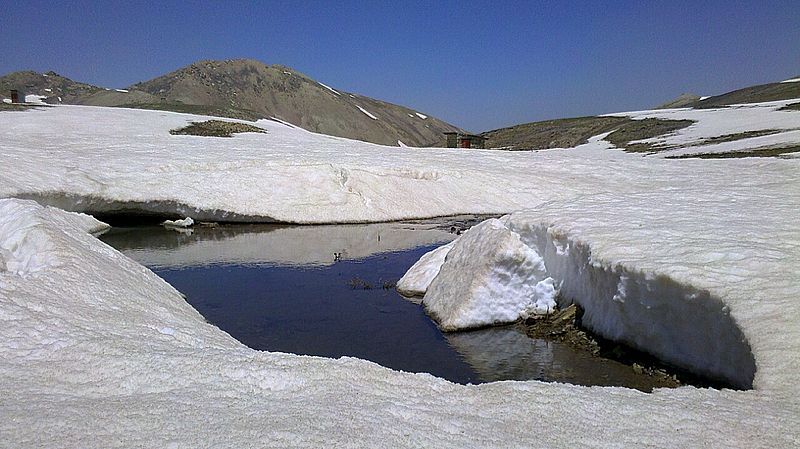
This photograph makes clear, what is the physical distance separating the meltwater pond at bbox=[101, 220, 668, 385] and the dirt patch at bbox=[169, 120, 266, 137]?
19.6 m

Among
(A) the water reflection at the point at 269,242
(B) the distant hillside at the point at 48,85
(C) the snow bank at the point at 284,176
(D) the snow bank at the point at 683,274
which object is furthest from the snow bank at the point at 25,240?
(B) the distant hillside at the point at 48,85

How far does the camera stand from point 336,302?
13211 millimetres

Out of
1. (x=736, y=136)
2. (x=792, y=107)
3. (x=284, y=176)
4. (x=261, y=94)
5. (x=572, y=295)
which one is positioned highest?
(x=261, y=94)

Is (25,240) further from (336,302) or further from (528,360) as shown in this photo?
(528,360)

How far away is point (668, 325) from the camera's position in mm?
8086

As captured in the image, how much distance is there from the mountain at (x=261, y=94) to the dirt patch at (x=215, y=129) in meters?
66.0

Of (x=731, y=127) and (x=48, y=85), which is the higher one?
(x=48, y=85)

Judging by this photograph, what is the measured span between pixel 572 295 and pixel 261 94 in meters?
124

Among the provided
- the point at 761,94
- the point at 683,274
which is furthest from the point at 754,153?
the point at 761,94

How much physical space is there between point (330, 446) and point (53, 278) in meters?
5.67

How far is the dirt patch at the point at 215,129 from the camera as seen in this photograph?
41.8 meters

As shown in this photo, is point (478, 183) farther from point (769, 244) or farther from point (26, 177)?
point (769, 244)

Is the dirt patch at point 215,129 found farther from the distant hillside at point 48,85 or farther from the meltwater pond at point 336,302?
the distant hillside at point 48,85

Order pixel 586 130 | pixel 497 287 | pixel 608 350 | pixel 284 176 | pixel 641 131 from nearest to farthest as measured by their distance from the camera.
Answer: pixel 608 350 < pixel 497 287 < pixel 284 176 < pixel 641 131 < pixel 586 130
